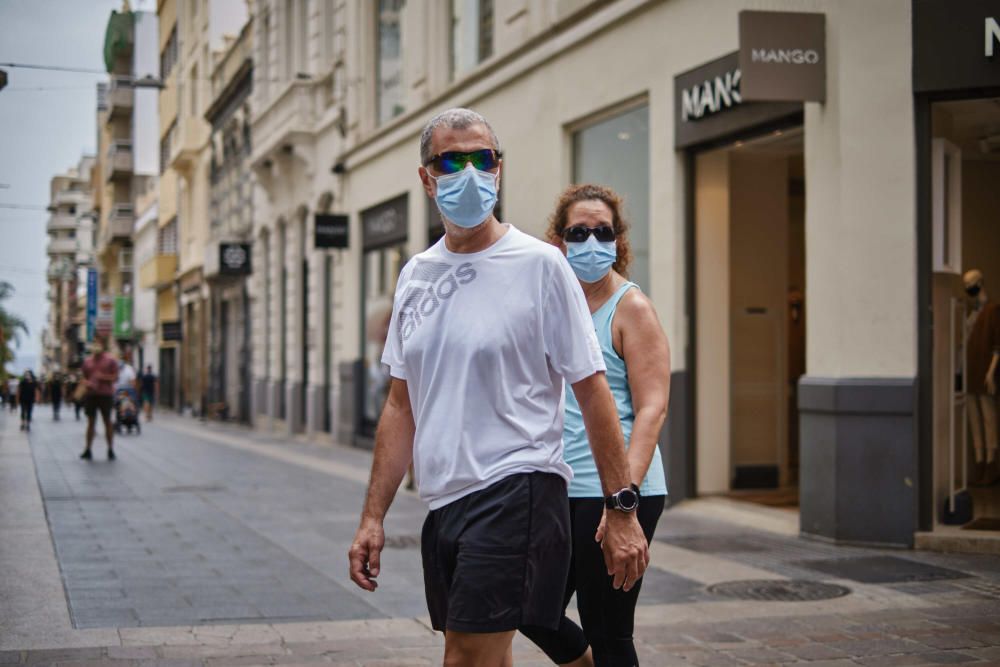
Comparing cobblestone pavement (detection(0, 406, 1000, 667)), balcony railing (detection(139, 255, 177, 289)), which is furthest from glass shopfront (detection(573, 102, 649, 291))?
balcony railing (detection(139, 255, 177, 289))

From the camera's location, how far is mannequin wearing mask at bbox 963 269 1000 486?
11.2m

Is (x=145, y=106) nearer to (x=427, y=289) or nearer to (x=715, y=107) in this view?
(x=715, y=107)

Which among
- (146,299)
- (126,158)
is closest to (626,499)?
(146,299)

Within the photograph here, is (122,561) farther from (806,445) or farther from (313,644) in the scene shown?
(806,445)

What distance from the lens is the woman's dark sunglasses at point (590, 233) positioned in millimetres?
4277

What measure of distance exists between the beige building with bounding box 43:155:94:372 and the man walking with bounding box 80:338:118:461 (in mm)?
72468

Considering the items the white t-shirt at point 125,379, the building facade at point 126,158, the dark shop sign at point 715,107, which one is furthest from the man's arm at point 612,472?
the building facade at point 126,158

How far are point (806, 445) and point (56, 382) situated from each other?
1327 inches

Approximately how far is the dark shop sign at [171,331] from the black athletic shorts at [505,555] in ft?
153

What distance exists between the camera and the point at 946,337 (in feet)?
32.7

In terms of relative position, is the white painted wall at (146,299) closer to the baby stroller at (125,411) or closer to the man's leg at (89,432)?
the baby stroller at (125,411)

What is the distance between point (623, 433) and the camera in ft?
12.7

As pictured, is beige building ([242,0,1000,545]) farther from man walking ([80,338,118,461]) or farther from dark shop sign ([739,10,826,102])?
man walking ([80,338,118,461])

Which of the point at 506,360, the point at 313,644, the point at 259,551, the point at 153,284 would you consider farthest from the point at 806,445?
the point at 153,284
